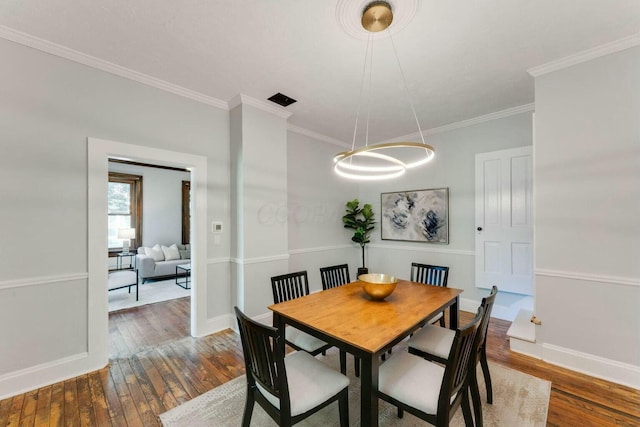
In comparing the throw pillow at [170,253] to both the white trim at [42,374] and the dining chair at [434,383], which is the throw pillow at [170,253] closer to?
the white trim at [42,374]

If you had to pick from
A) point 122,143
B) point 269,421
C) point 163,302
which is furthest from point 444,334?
point 163,302

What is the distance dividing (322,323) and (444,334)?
3.54 feet

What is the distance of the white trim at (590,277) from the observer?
2.18 meters

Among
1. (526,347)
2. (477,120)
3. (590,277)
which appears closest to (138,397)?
(526,347)

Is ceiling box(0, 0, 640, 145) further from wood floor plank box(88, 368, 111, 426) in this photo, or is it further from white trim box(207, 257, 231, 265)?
wood floor plank box(88, 368, 111, 426)

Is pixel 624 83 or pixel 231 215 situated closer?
pixel 624 83

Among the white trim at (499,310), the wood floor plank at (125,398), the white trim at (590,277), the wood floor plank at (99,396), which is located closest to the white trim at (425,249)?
the white trim at (499,310)

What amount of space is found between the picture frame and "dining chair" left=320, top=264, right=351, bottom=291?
1930mm

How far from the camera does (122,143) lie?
2553 millimetres

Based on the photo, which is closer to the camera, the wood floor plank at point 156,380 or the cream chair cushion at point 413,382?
the cream chair cushion at point 413,382

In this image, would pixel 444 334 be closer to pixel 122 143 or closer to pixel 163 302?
pixel 122 143

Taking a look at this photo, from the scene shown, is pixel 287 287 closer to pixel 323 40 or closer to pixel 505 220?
pixel 323 40

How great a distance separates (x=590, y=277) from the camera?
233 cm

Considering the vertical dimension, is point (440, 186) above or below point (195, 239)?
above
